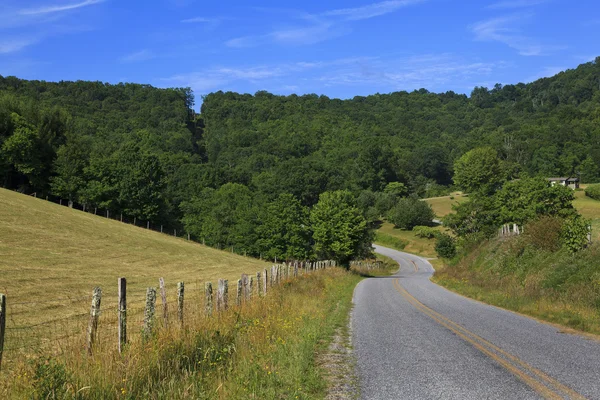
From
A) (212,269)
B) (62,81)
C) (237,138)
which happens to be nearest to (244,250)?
(212,269)

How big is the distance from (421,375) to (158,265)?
4328cm

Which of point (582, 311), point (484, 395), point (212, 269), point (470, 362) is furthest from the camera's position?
point (212, 269)

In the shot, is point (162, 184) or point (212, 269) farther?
point (162, 184)

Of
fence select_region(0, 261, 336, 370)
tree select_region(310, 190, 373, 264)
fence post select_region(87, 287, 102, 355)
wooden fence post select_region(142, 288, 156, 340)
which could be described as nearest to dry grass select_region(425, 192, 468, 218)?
tree select_region(310, 190, 373, 264)

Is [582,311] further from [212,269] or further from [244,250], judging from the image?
[244,250]

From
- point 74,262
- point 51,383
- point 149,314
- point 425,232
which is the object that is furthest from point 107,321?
point 425,232

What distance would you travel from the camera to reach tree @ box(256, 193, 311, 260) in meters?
80.8

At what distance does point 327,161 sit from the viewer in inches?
6585

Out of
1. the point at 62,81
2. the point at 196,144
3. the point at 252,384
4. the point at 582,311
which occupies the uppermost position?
the point at 62,81

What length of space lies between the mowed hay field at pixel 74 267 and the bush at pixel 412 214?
210ft

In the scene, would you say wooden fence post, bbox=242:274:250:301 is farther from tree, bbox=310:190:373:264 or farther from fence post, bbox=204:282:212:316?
tree, bbox=310:190:373:264

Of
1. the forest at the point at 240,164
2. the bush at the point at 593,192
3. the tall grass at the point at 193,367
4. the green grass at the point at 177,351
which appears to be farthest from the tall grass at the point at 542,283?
the bush at the point at 593,192

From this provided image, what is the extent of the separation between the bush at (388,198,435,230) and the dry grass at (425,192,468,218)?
855 cm

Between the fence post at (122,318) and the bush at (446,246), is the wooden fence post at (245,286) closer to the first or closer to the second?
the fence post at (122,318)
